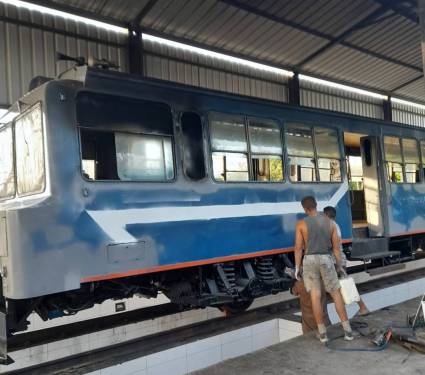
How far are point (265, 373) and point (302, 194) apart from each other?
3.29 m

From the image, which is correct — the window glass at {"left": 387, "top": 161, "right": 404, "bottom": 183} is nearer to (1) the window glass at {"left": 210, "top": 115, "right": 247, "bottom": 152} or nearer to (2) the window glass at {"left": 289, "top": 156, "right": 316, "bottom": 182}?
(2) the window glass at {"left": 289, "top": 156, "right": 316, "bottom": 182}

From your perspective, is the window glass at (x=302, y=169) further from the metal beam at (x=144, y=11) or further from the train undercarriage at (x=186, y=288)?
the metal beam at (x=144, y=11)

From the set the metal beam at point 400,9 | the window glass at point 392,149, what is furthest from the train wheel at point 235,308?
the metal beam at point 400,9

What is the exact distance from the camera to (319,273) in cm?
500

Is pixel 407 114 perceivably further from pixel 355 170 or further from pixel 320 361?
pixel 320 361

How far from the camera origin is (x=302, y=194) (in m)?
6.81

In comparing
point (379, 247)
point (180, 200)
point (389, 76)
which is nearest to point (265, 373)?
point (180, 200)

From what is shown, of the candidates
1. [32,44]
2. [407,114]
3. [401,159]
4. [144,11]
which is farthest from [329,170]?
[407,114]

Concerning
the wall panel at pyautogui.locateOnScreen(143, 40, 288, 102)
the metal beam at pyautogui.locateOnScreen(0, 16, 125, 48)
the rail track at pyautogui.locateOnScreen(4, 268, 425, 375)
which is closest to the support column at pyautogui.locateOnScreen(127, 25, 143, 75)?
the metal beam at pyautogui.locateOnScreen(0, 16, 125, 48)

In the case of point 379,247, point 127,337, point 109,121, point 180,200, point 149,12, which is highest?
point 149,12

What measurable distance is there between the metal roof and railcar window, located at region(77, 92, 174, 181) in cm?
543

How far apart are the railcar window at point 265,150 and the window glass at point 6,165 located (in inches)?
122

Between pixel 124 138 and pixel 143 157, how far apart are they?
0.31m

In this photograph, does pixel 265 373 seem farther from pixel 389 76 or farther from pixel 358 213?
pixel 389 76
